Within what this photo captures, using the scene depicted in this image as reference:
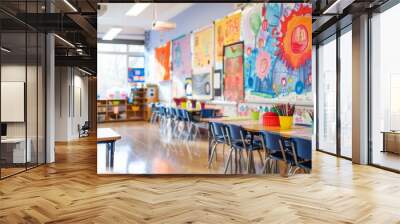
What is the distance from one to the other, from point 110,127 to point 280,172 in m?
2.51

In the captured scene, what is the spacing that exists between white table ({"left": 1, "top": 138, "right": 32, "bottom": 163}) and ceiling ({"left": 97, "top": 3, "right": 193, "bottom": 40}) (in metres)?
2.17

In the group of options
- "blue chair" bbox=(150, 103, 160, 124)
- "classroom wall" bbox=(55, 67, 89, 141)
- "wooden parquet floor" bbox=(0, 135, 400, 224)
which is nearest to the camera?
"wooden parquet floor" bbox=(0, 135, 400, 224)

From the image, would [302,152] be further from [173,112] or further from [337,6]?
[337,6]

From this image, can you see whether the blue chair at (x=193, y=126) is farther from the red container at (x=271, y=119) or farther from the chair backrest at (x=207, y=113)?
the red container at (x=271, y=119)

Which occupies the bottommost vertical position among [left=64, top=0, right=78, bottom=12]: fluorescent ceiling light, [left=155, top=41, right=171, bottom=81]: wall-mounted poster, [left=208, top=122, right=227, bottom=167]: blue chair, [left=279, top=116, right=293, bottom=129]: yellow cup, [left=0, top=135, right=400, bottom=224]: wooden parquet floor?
[left=0, top=135, right=400, bottom=224]: wooden parquet floor

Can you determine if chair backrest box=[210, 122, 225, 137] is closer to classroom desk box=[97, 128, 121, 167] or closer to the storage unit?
the storage unit

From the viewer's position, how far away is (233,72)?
18.9 feet

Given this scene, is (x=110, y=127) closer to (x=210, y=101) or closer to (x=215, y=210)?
(x=210, y=101)

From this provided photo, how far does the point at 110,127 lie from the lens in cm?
573

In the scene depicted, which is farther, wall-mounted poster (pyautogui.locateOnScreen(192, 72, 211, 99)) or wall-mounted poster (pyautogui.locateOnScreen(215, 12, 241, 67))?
wall-mounted poster (pyautogui.locateOnScreen(192, 72, 211, 99))

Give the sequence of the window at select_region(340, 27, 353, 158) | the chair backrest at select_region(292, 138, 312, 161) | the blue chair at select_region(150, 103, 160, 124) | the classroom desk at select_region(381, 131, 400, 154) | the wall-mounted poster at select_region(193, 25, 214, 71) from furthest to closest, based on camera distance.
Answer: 1. the window at select_region(340, 27, 353, 158)
2. the classroom desk at select_region(381, 131, 400, 154)
3. the blue chair at select_region(150, 103, 160, 124)
4. the wall-mounted poster at select_region(193, 25, 214, 71)
5. the chair backrest at select_region(292, 138, 312, 161)

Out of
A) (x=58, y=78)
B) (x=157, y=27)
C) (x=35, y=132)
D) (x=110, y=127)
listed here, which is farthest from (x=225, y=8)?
(x=35, y=132)

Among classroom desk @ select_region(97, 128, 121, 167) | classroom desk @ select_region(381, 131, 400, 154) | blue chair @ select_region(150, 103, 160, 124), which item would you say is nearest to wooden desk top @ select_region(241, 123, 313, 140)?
blue chair @ select_region(150, 103, 160, 124)

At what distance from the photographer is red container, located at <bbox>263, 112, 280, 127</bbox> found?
18.5 feet
